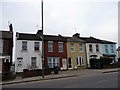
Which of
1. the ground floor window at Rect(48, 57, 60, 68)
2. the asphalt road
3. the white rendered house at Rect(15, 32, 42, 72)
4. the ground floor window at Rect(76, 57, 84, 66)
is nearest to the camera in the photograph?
the asphalt road

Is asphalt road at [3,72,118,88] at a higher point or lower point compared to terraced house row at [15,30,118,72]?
lower

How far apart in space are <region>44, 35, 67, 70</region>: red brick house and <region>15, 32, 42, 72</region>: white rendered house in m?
1.60

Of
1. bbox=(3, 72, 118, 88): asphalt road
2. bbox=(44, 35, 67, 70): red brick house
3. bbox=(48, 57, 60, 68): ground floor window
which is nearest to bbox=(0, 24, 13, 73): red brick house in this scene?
bbox=(44, 35, 67, 70): red brick house

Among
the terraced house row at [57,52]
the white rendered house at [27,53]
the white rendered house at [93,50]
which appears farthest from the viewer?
the white rendered house at [93,50]

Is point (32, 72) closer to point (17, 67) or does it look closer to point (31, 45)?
point (17, 67)

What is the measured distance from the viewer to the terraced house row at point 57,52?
73.5ft

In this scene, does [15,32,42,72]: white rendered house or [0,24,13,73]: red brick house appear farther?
[15,32,42,72]: white rendered house

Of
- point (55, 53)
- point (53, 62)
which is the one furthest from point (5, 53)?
point (55, 53)

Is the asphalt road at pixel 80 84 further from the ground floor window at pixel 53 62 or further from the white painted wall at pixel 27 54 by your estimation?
the ground floor window at pixel 53 62

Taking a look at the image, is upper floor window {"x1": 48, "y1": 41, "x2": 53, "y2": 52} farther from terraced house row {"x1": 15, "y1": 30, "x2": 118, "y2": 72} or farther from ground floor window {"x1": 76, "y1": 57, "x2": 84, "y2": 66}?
ground floor window {"x1": 76, "y1": 57, "x2": 84, "y2": 66}

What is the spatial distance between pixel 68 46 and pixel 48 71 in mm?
9809

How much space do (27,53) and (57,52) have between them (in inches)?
241

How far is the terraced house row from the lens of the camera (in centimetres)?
2239

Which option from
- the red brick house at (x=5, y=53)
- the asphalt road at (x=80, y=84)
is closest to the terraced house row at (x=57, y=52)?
the red brick house at (x=5, y=53)
